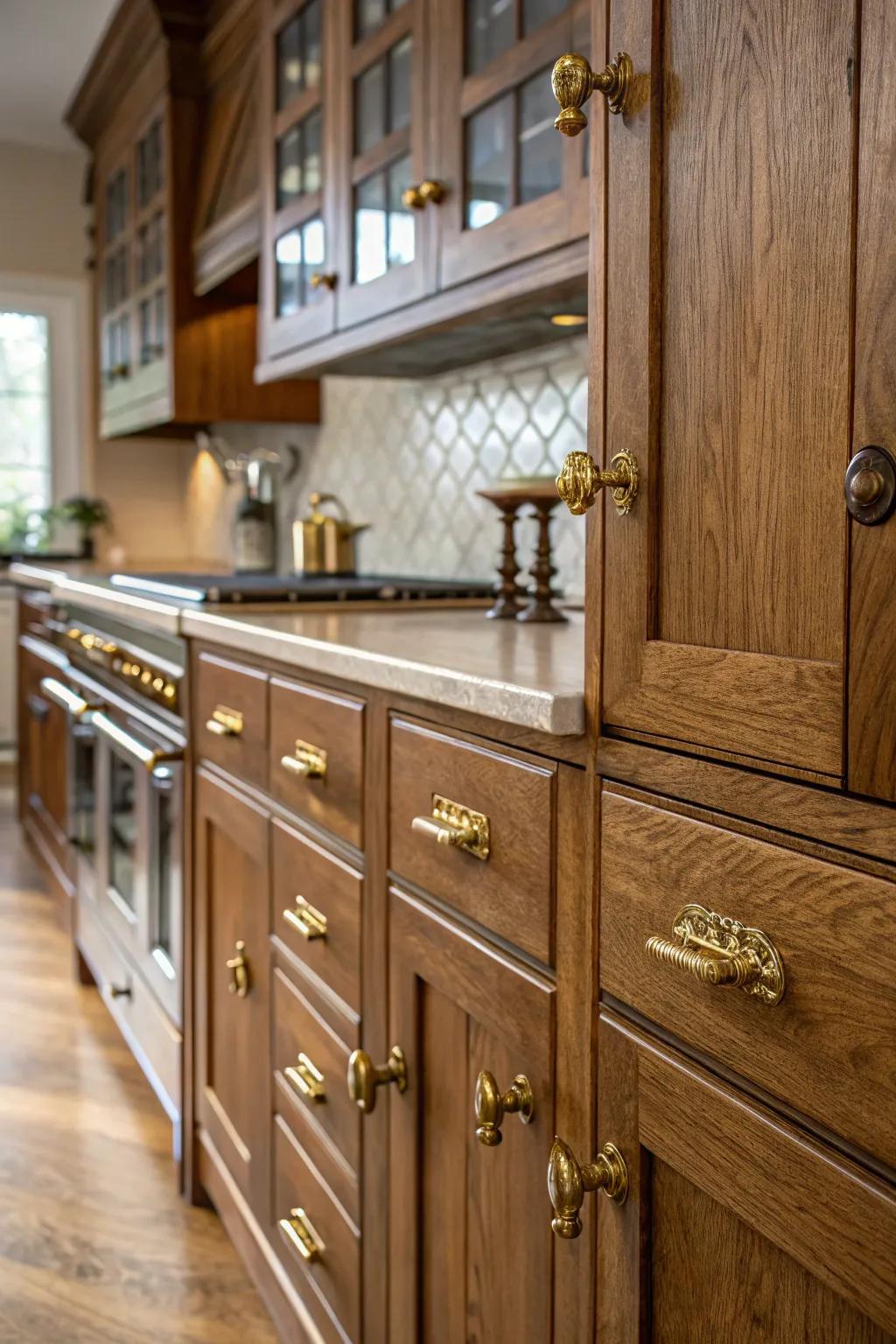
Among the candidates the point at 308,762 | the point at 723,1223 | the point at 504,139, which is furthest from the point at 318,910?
the point at 504,139

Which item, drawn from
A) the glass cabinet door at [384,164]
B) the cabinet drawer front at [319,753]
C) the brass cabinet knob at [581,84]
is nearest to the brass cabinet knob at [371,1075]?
the cabinet drawer front at [319,753]

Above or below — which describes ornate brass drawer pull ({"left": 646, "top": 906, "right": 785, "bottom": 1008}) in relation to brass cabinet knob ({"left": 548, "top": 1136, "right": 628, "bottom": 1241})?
above

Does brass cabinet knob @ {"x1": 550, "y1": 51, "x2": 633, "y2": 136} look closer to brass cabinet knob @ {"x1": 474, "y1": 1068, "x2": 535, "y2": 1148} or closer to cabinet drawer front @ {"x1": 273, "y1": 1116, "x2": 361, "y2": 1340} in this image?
brass cabinet knob @ {"x1": 474, "y1": 1068, "x2": 535, "y2": 1148}

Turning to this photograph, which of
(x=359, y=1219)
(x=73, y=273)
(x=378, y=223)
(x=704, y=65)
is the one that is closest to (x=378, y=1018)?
(x=359, y=1219)

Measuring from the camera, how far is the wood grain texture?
0.58 metres

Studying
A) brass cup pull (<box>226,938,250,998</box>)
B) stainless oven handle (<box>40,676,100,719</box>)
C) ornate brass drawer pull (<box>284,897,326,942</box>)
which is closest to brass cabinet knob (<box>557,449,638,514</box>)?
ornate brass drawer pull (<box>284,897,326,942</box>)

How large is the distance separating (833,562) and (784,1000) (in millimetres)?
238

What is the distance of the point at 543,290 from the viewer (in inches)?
61.1

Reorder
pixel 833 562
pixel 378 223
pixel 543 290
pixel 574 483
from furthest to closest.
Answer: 1. pixel 378 223
2. pixel 543 290
3. pixel 574 483
4. pixel 833 562

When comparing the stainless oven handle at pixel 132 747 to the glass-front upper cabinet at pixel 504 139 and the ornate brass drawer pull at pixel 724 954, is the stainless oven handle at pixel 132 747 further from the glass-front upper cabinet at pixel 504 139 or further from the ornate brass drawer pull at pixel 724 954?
the ornate brass drawer pull at pixel 724 954

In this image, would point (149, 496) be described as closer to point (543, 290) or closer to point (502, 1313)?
point (543, 290)

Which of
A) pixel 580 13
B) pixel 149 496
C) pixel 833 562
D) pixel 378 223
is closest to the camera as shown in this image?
pixel 833 562

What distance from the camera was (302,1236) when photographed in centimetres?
145

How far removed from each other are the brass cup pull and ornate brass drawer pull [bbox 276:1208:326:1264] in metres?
0.30
